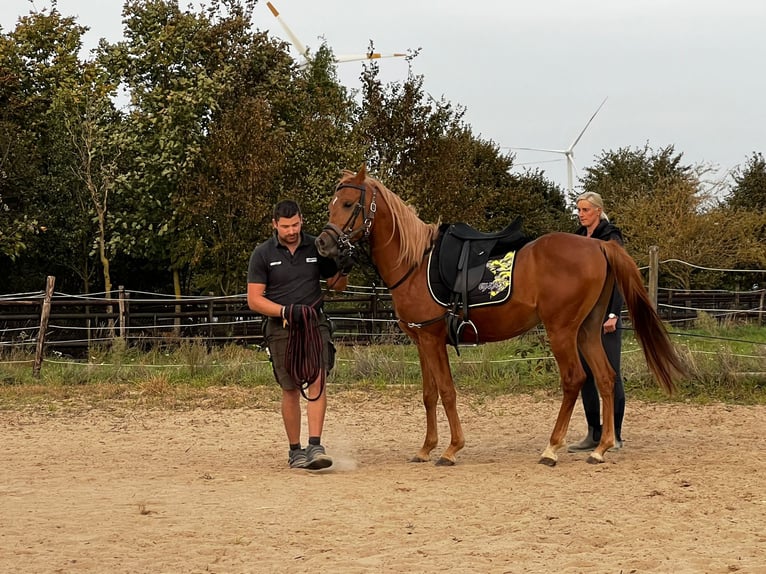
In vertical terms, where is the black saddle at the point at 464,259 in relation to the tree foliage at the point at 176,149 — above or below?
below

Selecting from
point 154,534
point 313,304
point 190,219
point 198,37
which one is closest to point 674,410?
point 313,304

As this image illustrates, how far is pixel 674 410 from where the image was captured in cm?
923

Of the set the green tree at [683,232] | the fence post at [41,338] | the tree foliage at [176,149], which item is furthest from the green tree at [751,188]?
the fence post at [41,338]

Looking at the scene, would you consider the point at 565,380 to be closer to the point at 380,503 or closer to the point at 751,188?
the point at 380,503

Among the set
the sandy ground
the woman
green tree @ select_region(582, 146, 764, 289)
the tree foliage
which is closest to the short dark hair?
the sandy ground

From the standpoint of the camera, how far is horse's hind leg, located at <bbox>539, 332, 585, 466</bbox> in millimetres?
6453

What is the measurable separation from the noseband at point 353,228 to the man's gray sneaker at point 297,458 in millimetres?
1439

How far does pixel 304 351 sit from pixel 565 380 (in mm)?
1832

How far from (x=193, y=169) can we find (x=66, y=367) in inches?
346

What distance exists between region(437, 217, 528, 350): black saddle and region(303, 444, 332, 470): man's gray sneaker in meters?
1.18

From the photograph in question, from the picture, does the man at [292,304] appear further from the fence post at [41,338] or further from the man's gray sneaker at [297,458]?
the fence post at [41,338]

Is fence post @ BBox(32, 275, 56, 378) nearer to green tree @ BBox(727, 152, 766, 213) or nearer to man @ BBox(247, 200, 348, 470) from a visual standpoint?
man @ BBox(247, 200, 348, 470)

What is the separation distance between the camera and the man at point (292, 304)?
6430mm

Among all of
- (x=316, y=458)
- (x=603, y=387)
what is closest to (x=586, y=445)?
(x=603, y=387)
